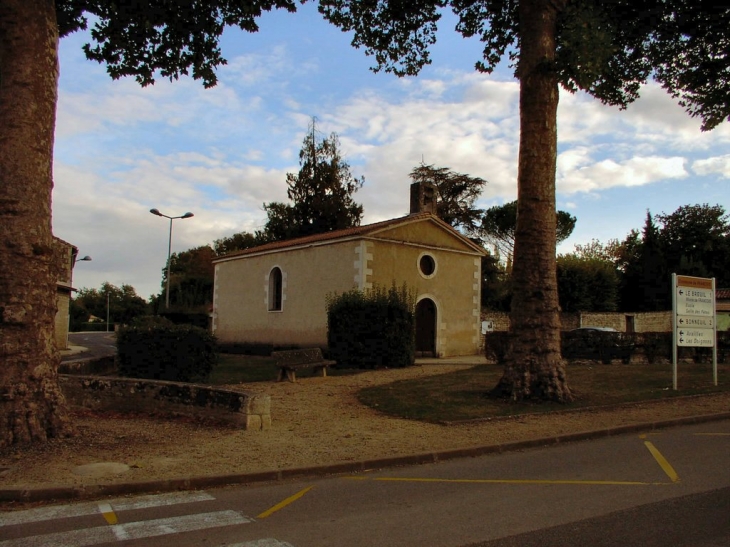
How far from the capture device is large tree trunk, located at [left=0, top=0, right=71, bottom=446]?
7805mm

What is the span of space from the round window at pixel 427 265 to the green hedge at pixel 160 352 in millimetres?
13748

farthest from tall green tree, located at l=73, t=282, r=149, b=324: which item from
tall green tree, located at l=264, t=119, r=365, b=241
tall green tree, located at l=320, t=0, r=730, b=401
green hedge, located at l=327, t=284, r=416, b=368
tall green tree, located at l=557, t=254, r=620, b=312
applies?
tall green tree, located at l=320, t=0, r=730, b=401

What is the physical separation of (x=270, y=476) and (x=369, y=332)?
1272 cm

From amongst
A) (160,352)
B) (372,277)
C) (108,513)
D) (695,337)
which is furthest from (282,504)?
(372,277)

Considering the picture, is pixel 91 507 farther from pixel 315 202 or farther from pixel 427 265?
pixel 315 202

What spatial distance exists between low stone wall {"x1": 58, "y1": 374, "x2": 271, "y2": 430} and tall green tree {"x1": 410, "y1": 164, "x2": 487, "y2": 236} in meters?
44.1

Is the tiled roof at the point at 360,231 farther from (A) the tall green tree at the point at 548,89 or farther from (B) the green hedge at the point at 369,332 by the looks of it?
(A) the tall green tree at the point at 548,89

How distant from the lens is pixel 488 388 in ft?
45.0

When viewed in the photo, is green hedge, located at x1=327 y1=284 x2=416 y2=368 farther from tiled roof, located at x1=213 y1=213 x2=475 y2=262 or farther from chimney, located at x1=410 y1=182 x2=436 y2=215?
chimney, located at x1=410 y1=182 x2=436 y2=215

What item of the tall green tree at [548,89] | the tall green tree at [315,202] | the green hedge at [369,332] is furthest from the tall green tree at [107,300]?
the tall green tree at [548,89]

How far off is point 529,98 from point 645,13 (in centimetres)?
445

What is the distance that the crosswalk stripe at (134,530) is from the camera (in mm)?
4656

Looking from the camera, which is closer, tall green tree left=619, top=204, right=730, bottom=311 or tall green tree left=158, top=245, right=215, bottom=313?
tall green tree left=619, top=204, right=730, bottom=311

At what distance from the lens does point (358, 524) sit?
511cm
